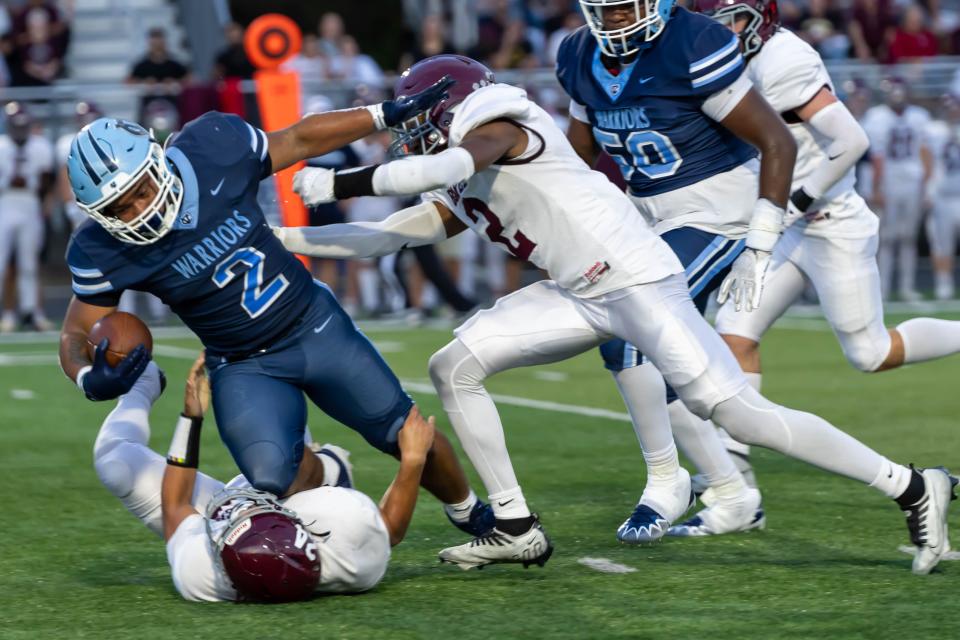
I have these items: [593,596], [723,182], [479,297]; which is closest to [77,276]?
[593,596]

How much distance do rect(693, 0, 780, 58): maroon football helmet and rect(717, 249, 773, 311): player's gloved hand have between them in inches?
45.1

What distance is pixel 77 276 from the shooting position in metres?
4.66

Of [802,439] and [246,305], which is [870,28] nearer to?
[802,439]

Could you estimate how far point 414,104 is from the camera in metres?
4.68

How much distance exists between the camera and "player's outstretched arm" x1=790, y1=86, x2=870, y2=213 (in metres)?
5.57

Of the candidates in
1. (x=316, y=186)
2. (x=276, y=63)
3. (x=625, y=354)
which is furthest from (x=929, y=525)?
(x=276, y=63)

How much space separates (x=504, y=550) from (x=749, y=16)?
2129mm

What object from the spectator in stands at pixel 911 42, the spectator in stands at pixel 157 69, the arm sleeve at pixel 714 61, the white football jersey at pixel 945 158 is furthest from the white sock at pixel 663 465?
the spectator in stands at pixel 911 42

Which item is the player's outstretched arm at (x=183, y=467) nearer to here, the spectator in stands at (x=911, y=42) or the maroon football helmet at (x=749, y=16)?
the maroon football helmet at (x=749, y=16)

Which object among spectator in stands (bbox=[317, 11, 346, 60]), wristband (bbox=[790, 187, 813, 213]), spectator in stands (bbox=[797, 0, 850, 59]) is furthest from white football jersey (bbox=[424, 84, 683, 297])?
spectator in stands (bbox=[797, 0, 850, 59])

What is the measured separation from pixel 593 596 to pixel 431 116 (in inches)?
57.3

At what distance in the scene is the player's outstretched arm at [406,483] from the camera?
452 cm

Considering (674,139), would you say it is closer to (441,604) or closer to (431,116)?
(431,116)

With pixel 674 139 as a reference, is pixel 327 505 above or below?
below
